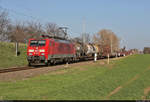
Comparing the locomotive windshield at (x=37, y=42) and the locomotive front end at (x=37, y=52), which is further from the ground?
the locomotive windshield at (x=37, y=42)

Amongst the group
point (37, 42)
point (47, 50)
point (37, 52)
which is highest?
point (37, 42)

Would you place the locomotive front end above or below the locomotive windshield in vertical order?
below

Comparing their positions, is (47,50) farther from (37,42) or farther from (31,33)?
(31,33)

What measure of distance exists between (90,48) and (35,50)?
20.5m

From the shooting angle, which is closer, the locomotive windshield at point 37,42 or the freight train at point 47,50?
the freight train at point 47,50

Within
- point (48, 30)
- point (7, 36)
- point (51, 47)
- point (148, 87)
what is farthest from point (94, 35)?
point (148, 87)

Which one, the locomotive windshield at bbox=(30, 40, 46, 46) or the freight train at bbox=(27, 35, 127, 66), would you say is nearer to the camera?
the freight train at bbox=(27, 35, 127, 66)

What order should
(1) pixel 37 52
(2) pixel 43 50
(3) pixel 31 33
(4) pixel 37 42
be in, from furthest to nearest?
(3) pixel 31 33 → (4) pixel 37 42 → (1) pixel 37 52 → (2) pixel 43 50

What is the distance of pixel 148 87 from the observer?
904cm

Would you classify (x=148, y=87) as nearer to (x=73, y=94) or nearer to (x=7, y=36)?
(x=73, y=94)

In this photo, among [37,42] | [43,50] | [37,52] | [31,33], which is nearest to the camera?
[43,50]

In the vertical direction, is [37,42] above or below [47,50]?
above

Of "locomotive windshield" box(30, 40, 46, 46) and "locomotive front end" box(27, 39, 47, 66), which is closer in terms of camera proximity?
"locomotive front end" box(27, 39, 47, 66)

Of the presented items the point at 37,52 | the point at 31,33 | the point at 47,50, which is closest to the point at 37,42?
the point at 37,52
